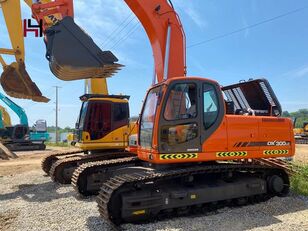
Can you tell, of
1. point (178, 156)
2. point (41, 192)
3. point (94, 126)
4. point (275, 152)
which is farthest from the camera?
point (94, 126)

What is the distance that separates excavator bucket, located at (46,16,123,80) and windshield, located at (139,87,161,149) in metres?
1.29

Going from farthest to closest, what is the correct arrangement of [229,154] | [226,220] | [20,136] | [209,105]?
1. [20,136]
2. [229,154]
3. [209,105]
4. [226,220]

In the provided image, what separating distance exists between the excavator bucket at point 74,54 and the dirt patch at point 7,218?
282 centimetres

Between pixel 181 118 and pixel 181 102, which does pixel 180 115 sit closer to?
pixel 181 118

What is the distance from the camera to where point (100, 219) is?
21.4 feet

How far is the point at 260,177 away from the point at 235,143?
109cm

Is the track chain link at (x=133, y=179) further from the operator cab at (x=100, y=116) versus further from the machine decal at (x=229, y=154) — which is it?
the operator cab at (x=100, y=116)

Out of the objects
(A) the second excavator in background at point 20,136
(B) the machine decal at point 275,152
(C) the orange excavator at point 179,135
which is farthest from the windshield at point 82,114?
(A) the second excavator in background at point 20,136

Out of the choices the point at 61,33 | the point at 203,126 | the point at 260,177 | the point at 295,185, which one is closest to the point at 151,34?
the point at 61,33

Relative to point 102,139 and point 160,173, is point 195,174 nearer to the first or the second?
point 160,173

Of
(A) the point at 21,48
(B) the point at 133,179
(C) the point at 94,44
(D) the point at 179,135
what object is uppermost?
(A) the point at 21,48

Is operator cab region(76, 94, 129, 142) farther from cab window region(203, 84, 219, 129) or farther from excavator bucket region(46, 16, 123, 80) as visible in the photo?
cab window region(203, 84, 219, 129)

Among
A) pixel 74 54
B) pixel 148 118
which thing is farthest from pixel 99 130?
pixel 148 118

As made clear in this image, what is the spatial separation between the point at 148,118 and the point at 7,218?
3187mm
